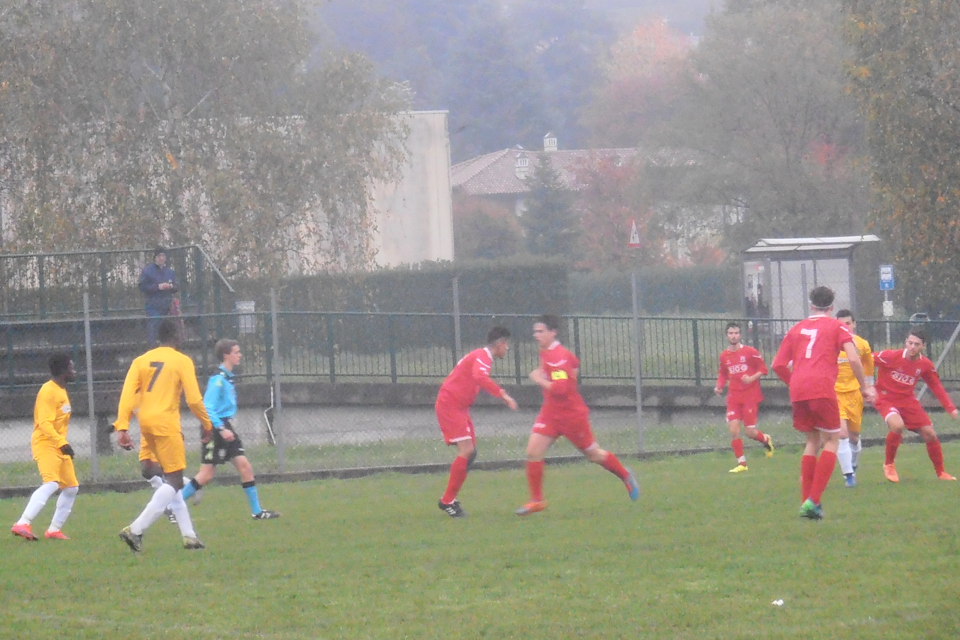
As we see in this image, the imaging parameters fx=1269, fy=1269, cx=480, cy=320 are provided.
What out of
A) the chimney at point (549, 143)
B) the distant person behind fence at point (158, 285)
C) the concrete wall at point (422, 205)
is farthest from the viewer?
the chimney at point (549, 143)

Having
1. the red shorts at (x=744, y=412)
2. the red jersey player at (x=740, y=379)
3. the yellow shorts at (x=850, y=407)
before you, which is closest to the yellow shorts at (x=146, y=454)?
the yellow shorts at (x=850, y=407)

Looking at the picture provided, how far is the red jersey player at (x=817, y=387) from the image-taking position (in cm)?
956

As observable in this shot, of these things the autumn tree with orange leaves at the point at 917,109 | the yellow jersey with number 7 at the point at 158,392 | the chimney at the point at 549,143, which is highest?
the chimney at the point at 549,143

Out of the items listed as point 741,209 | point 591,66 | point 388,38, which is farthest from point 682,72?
point 591,66

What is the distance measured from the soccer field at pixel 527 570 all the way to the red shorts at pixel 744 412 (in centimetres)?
270

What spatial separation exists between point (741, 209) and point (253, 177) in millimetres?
31224

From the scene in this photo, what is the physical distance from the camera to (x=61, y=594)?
7.91 metres

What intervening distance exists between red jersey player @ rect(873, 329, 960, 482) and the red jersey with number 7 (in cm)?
295

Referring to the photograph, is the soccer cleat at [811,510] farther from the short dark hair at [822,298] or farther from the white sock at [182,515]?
the white sock at [182,515]

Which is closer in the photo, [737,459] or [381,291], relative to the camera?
[737,459]

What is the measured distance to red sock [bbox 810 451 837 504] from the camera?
944 centimetres

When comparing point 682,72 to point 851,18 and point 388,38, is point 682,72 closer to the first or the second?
point 851,18

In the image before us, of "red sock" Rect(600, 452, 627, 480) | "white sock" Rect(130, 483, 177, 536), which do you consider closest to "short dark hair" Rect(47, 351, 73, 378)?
"white sock" Rect(130, 483, 177, 536)

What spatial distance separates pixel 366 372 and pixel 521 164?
252 feet
